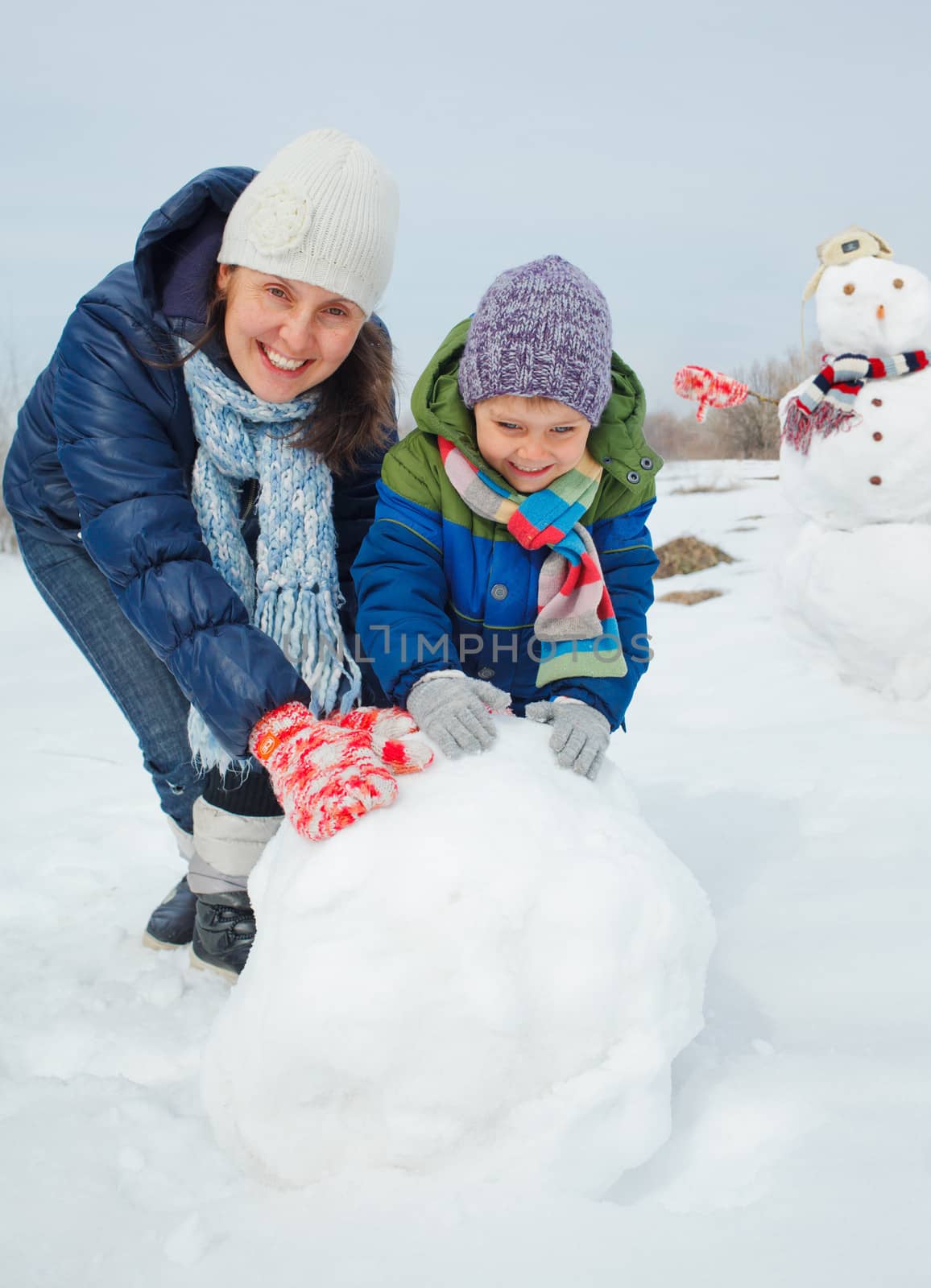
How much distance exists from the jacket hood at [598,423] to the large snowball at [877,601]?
2414mm

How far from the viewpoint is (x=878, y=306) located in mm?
4211

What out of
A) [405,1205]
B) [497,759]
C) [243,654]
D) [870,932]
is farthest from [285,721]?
[870,932]

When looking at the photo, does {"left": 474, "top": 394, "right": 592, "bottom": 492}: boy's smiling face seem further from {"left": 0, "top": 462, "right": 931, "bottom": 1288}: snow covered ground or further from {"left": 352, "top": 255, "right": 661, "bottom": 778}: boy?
{"left": 0, "top": 462, "right": 931, "bottom": 1288}: snow covered ground

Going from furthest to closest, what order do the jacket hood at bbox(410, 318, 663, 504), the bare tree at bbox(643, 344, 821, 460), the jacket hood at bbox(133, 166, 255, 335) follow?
the bare tree at bbox(643, 344, 821, 460)
the jacket hood at bbox(410, 318, 663, 504)
the jacket hood at bbox(133, 166, 255, 335)

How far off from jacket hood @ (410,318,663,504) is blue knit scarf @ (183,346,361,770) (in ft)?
0.81

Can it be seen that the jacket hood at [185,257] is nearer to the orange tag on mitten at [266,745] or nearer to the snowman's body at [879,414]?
→ the orange tag on mitten at [266,745]

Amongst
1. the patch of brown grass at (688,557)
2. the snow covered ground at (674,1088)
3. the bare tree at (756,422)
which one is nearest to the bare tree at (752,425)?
the bare tree at (756,422)

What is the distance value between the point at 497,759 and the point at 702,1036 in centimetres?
62

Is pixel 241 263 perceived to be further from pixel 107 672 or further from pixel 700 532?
pixel 700 532

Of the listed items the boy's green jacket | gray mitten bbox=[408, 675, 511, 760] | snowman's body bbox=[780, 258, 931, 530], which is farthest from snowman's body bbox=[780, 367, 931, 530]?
gray mitten bbox=[408, 675, 511, 760]

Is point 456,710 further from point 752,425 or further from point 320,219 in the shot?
point 752,425

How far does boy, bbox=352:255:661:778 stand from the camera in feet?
6.15

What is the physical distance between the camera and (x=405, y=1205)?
4.26 ft

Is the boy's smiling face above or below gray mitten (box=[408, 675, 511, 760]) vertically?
above
